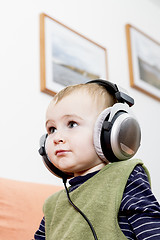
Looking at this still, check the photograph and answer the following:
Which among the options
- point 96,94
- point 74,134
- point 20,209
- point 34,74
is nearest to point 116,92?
point 96,94

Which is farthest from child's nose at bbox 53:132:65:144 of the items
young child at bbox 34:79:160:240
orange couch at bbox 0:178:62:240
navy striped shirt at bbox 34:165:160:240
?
orange couch at bbox 0:178:62:240

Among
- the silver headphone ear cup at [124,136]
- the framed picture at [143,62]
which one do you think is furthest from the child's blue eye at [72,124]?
the framed picture at [143,62]

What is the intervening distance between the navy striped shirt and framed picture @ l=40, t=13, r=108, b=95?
125 centimetres

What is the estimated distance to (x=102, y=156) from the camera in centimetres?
93

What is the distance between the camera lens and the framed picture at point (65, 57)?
6.86 feet

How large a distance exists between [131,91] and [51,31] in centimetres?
80

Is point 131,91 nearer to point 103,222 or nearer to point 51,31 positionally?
point 51,31

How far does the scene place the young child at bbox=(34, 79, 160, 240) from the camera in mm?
800

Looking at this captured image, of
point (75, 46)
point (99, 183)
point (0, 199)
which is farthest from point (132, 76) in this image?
point (99, 183)

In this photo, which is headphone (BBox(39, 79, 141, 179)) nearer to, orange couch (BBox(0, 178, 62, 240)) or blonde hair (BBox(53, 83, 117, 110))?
blonde hair (BBox(53, 83, 117, 110))

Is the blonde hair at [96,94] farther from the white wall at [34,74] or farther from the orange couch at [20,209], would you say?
→ the white wall at [34,74]

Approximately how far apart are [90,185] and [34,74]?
121cm

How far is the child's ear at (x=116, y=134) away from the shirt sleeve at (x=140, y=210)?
74 millimetres

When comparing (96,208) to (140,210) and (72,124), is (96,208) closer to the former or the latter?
(140,210)
